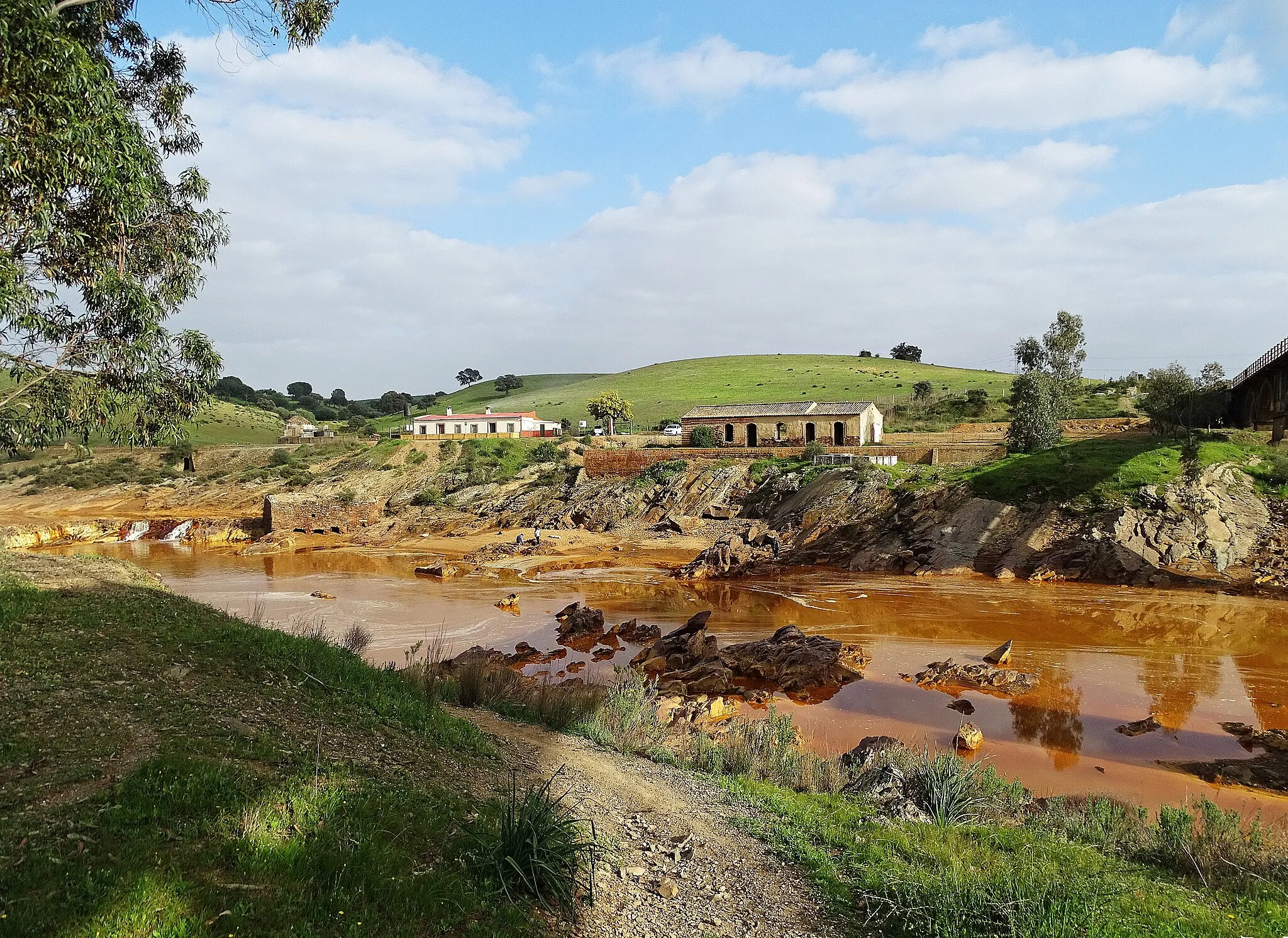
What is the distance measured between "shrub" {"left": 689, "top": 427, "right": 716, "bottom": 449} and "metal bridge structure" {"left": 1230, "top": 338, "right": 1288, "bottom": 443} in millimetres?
33307

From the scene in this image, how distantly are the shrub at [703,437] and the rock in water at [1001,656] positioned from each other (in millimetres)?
37804

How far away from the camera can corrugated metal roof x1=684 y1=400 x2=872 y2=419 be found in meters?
55.7

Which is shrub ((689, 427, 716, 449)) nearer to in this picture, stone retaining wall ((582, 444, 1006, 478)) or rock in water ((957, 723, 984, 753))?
stone retaining wall ((582, 444, 1006, 478))

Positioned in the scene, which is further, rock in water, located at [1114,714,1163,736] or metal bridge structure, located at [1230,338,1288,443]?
metal bridge structure, located at [1230,338,1288,443]

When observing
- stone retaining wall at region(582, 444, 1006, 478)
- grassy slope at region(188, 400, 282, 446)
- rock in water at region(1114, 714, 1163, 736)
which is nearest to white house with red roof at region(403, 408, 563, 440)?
stone retaining wall at region(582, 444, 1006, 478)

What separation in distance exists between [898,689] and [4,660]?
17.4m

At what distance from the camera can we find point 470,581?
112 feet

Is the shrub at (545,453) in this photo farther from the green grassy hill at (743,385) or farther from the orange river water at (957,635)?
the green grassy hill at (743,385)

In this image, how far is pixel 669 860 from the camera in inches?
285

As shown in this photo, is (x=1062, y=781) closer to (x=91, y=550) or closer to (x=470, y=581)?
(x=470, y=581)

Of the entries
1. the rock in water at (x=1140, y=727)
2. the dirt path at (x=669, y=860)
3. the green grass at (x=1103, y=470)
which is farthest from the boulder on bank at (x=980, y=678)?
the green grass at (x=1103, y=470)

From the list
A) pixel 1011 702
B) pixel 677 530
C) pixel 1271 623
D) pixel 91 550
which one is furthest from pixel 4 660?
pixel 91 550

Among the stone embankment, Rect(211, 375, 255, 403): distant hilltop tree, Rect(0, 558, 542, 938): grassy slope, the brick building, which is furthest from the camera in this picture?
Rect(211, 375, 255, 403): distant hilltop tree

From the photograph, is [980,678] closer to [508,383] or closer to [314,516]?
[314,516]
